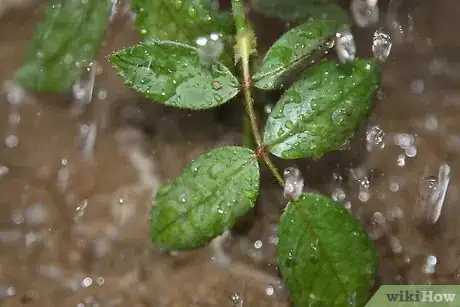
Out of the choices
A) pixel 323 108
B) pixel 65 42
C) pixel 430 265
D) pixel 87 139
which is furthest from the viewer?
pixel 87 139

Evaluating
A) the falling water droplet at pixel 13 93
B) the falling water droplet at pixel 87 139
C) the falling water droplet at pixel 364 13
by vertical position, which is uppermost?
the falling water droplet at pixel 364 13

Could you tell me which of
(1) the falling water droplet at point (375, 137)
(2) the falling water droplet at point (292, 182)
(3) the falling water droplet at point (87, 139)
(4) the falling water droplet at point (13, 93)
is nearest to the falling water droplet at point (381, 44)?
(1) the falling water droplet at point (375, 137)

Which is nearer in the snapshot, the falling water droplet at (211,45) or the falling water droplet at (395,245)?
the falling water droplet at (211,45)

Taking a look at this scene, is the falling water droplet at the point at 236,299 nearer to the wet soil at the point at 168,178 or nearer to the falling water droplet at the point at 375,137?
the wet soil at the point at 168,178

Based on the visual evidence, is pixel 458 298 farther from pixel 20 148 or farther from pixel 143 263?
pixel 20 148

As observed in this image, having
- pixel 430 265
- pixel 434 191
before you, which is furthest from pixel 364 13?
pixel 430 265

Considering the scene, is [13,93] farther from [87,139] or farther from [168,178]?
[168,178]

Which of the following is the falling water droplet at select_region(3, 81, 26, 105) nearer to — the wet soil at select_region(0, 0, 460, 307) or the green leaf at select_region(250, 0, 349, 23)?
the wet soil at select_region(0, 0, 460, 307)

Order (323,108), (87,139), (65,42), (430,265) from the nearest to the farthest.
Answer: (323,108), (65,42), (430,265), (87,139)
